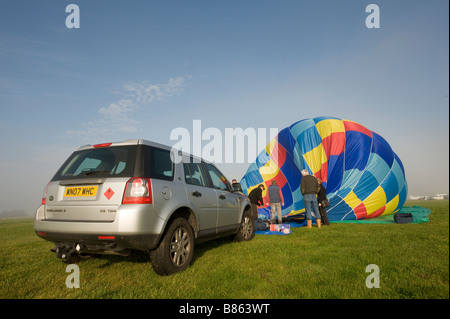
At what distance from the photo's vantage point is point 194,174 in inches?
211

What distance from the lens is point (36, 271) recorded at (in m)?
4.64

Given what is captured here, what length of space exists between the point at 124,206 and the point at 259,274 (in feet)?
7.21

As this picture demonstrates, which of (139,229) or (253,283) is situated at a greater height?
(139,229)

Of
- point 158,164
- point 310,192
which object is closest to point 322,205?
point 310,192

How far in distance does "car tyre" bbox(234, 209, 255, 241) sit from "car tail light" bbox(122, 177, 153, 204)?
376 cm

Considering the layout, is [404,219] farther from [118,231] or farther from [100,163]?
[100,163]

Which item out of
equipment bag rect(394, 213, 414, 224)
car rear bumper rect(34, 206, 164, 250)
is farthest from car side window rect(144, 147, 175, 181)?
equipment bag rect(394, 213, 414, 224)

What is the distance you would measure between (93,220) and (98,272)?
48.0 inches

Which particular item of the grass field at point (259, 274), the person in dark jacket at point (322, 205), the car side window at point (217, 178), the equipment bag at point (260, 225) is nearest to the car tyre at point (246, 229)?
the grass field at point (259, 274)

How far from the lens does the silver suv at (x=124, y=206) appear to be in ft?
11.9

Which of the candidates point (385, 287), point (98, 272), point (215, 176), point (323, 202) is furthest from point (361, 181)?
point (98, 272)

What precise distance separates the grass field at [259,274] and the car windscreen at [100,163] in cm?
153
